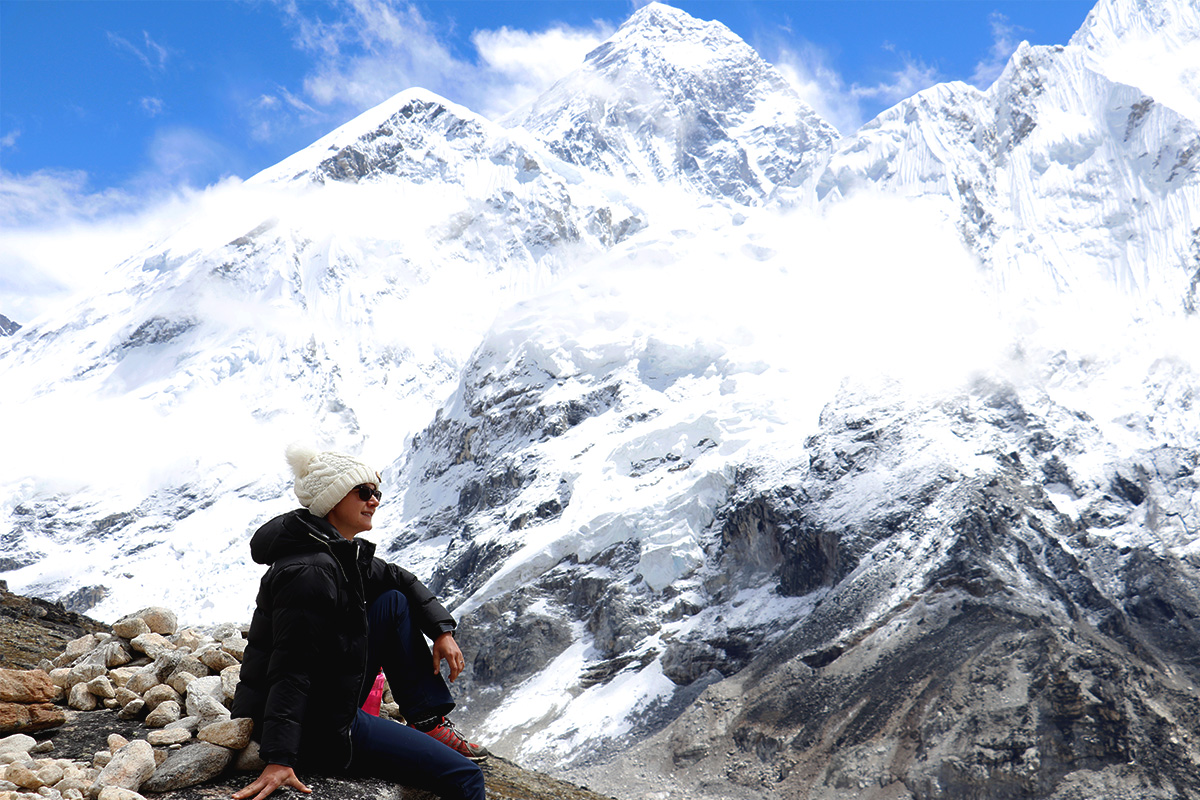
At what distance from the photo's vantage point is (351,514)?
25.4 ft

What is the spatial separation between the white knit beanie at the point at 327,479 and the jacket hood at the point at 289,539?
0.20 meters

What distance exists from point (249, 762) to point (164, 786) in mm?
626

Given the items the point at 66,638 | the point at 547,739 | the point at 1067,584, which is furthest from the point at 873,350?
the point at 66,638

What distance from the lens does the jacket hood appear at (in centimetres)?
735

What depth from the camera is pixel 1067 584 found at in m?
133

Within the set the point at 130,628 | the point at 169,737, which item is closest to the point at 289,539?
the point at 169,737

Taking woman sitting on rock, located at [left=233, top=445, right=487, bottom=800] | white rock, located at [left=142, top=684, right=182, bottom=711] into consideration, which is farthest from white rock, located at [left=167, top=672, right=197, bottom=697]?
woman sitting on rock, located at [left=233, top=445, right=487, bottom=800]

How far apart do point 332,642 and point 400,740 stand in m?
1.14

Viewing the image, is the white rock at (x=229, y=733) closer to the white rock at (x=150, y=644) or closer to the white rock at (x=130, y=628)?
the white rock at (x=150, y=644)

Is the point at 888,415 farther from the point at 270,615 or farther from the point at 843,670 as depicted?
the point at 270,615

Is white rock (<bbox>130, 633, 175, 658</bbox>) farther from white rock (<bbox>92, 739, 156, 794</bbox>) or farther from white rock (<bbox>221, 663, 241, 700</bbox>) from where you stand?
white rock (<bbox>92, 739, 156, 794</bbox>)

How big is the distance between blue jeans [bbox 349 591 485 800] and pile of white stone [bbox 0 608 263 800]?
887 mm

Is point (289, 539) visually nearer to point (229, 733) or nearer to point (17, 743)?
point (229, 733)

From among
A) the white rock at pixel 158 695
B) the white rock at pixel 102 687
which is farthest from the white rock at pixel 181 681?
the white rock at pixel 102 687
